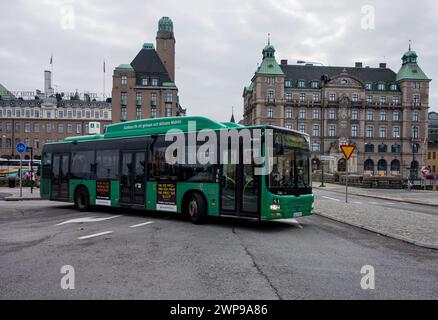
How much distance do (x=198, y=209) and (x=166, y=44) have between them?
80732 millimetres

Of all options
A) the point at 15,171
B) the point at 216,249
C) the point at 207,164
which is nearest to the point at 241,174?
the point at 207,164

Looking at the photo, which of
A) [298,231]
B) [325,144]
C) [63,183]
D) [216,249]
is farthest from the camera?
[325,144]

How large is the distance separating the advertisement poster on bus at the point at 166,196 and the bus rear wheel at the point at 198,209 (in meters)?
0.82

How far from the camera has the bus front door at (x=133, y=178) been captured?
12.8 meters

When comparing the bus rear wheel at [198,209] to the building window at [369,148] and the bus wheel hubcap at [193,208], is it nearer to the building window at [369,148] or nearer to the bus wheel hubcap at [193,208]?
the bus wheel hubcap at [193,208]

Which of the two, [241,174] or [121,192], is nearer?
[241,174]

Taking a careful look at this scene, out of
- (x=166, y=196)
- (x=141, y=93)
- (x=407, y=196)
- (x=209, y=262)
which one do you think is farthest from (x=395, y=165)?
(x=209, y=262)

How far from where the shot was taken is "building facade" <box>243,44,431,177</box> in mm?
83375

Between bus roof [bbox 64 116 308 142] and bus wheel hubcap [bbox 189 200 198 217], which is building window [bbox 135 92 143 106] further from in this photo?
bus wheel hubcap [bbox 189 200 198 217]

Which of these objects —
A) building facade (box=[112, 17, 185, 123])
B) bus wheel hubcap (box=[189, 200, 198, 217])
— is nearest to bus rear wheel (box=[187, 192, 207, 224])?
bus wheel hubcap (box=[189, 200, 198, 217])

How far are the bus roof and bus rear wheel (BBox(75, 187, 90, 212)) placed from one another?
2158 millimetres

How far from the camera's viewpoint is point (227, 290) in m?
4.87
